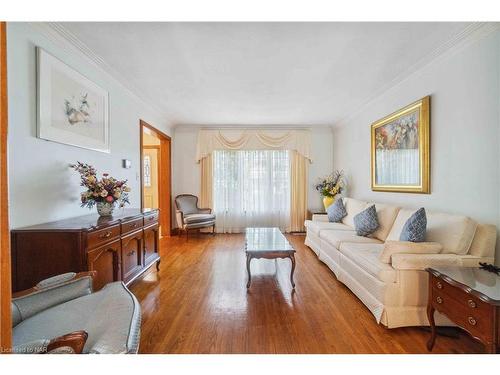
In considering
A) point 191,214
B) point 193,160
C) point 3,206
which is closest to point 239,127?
point 193,160

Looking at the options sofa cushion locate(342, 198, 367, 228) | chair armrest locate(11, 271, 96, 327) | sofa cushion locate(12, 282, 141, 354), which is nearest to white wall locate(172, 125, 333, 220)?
sofa cushion locate(342, 198, 367, 228)

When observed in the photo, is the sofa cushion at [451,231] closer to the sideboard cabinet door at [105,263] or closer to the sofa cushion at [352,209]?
the sofa cushion at [352,209]

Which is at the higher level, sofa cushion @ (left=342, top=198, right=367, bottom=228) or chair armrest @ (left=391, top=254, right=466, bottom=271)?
sofa cushion @ (left=342, top=198, right=367, bottom=228)

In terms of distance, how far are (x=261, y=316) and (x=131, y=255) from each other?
148cm

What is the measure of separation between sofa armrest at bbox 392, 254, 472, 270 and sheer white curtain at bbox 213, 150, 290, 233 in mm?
3803

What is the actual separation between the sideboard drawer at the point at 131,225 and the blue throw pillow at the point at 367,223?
2.79 m

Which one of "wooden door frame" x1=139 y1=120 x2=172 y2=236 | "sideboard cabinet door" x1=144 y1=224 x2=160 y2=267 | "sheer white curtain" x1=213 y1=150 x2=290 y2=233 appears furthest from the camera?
"sheer white curtain" x1=213 y1=150 x2=290 y2=233

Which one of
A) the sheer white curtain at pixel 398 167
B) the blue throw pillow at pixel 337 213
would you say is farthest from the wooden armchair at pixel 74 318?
the blue throw pillow at pixel 337 213

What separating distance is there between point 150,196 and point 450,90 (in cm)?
616

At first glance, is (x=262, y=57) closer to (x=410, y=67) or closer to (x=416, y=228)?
(x=410, y=67)

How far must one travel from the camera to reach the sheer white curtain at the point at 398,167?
2939 mm

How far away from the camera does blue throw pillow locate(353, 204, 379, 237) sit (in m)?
3.15

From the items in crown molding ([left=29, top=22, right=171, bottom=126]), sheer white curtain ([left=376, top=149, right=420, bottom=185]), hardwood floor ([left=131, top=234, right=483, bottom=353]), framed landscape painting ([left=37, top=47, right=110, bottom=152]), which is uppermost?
crown molding ([left=29, top=22, right=171, bottom=126])

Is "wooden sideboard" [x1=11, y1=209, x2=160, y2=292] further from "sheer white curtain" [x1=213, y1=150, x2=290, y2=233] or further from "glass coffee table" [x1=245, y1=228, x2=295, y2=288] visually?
"sheer white curtain" [x1=213, y1=150, x2=290, y2=233]
